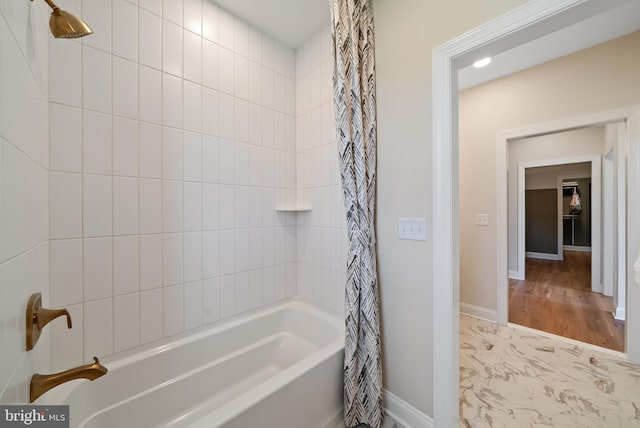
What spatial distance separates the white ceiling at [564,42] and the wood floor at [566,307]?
2.63 m

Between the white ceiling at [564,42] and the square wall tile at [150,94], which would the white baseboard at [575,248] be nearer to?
the white ceiling at [564,42]

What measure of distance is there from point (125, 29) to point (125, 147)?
616 mm

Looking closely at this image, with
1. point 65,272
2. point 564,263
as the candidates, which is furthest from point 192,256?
point 564,263

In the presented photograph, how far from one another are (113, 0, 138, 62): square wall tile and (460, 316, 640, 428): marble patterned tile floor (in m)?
2.80

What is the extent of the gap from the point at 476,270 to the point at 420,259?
186 centimetres

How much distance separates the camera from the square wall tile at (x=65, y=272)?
1022 mm

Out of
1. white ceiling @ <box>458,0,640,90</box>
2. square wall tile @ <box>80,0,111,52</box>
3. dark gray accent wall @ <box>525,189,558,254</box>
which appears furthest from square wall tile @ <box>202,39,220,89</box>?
dark gray accent wall @ <box>525,189,558,254</box>

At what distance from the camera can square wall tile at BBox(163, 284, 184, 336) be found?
52.5 inches

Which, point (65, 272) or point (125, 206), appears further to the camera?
point (125, 206)

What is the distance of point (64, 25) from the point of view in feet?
2.25

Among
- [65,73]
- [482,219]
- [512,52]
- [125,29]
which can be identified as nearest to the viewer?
[65,73]

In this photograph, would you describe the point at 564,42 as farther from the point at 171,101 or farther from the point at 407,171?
the point at 171,101

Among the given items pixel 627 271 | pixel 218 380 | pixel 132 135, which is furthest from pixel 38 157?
pixel 627 271

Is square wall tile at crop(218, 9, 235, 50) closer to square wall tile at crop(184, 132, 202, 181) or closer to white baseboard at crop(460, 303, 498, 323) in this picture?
square wall tile at crop(184, 132, 202, 181)
